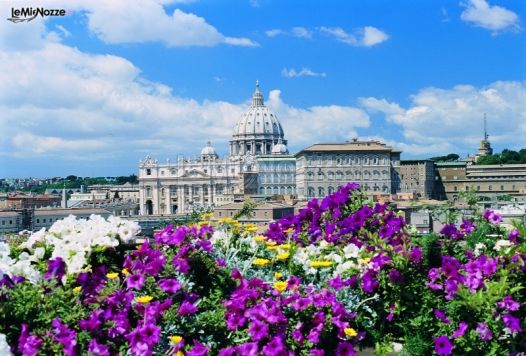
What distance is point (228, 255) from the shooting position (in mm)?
4746

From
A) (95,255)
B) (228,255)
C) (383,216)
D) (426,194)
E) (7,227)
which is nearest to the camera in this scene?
(95,255)

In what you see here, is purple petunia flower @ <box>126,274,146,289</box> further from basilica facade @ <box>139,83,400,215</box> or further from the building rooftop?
the building rooftop

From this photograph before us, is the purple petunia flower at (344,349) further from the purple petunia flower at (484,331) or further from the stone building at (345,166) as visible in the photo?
the stone building at (345,166)

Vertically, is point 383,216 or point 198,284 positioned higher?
point 383,216

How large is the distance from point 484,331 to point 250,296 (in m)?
1.23

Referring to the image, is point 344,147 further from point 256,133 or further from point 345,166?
point 256,133

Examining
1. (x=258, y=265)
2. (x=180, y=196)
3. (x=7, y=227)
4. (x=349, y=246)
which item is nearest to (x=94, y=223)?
(x=258, y=265)

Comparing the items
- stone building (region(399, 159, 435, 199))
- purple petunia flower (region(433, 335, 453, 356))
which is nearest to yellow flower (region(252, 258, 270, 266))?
purple petunia flower (region(433, 335, 453, 356))

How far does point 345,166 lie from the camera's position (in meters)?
70.7

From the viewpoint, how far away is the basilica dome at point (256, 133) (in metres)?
121

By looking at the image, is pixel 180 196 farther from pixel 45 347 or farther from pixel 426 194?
pixel 45 347

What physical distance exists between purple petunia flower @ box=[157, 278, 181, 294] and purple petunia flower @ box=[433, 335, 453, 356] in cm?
138

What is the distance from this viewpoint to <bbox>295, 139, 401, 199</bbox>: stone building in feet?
233

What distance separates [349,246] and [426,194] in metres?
74.5
